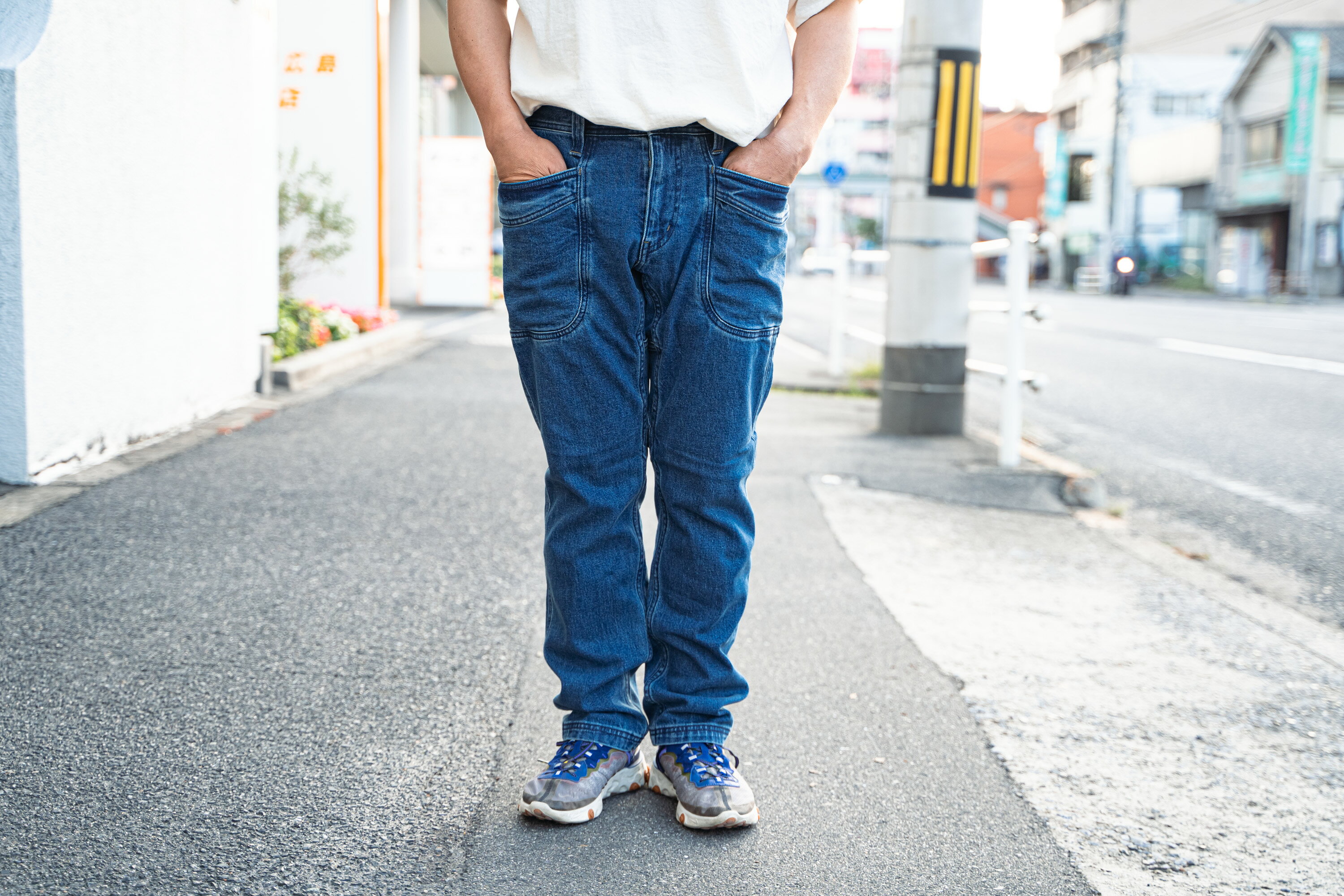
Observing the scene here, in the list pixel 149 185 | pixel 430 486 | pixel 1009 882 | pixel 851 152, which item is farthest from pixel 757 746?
pixel 851 152

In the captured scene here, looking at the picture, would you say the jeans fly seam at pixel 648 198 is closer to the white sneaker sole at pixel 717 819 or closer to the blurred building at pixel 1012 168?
the white sneaker sole at pixel 717 819

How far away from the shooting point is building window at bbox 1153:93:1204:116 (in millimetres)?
50938

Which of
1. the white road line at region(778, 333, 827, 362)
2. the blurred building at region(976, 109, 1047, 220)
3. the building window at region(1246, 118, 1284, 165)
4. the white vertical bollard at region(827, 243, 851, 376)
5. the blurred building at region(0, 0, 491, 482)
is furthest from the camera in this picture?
the blurred building at region(976, 109, 1047, 220)

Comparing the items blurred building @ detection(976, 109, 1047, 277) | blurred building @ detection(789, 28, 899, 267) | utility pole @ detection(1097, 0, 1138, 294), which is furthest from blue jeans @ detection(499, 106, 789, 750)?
blurred building @ detection(976, 109, 1047, 277)

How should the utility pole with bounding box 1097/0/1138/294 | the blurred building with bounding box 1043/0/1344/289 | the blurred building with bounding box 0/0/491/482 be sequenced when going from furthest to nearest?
1. the blurred building with bounding box 1043/0/1344/289
2. the utility pole with bounding box 1097/0/1138/294
3. the blurred building with bounding box 0/0/491/482

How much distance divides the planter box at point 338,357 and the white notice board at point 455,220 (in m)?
3.79

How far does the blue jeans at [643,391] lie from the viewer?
1.84 metres

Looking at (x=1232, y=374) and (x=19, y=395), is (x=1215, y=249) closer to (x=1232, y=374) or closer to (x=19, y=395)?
(x=1232, y=374)

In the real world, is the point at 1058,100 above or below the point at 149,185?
above

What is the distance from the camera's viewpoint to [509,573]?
3.31m

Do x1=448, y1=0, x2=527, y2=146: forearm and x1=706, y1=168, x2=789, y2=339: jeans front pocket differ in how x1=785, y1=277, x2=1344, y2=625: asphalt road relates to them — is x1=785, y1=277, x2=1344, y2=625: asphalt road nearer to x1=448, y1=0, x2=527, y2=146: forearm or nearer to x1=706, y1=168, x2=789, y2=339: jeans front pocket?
x1=706, y1=168, x2=789, y2=339: jeans front pocket

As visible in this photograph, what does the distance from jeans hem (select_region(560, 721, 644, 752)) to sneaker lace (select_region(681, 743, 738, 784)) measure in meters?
0.10

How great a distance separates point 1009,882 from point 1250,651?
158 cm

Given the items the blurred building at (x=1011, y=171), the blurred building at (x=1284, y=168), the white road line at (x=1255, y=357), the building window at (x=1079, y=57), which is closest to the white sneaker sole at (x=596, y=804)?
the white road line at (x=1255, y=357)
